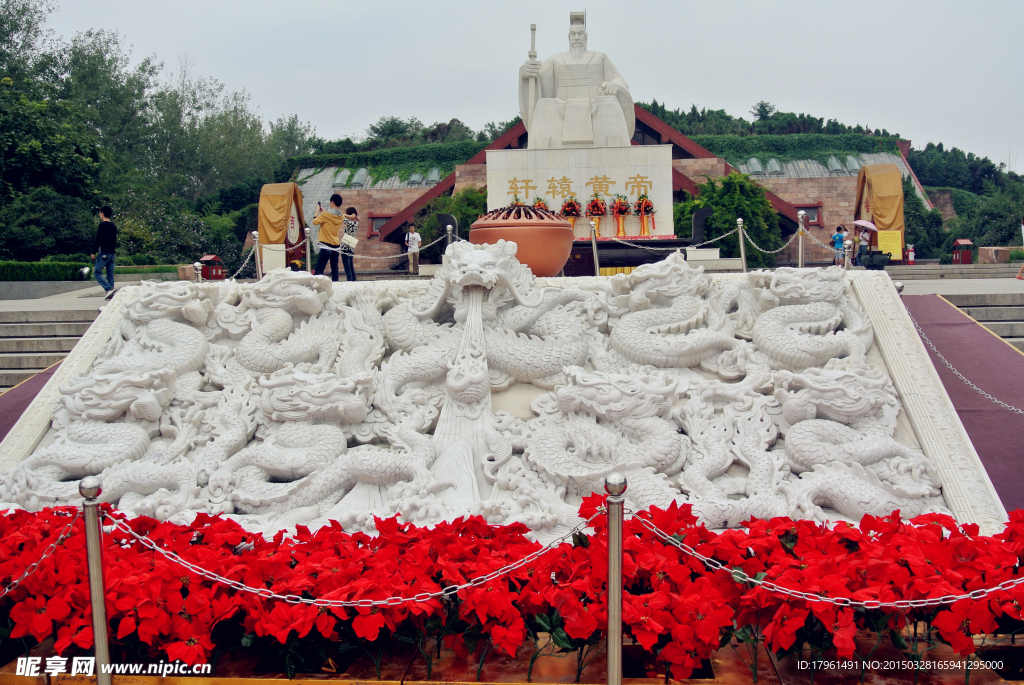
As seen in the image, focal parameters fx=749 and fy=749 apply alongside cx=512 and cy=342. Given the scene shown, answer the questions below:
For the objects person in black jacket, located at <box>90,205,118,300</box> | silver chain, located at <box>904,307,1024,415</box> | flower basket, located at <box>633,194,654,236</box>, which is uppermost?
flower basket, located at <box>633,194,654,236</box>

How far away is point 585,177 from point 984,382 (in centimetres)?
684

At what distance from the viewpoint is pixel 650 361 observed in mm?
4062

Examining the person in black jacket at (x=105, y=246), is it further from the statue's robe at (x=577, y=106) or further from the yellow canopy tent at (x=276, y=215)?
the statue's robe at (x=577, y=106)

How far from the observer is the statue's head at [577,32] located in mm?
11492

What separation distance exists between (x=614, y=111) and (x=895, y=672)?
993cm

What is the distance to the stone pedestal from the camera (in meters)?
10.4

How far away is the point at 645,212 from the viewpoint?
10.2 metres

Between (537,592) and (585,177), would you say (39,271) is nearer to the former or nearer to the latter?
(585,177)

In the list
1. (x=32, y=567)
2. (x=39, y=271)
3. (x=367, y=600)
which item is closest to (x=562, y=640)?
(x=367, y=600)

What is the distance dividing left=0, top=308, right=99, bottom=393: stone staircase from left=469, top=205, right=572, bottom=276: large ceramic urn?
339cm

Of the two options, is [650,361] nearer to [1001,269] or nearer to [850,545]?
[850,545]

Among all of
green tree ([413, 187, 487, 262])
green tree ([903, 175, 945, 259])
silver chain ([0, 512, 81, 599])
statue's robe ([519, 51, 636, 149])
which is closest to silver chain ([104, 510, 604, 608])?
silver chain ([0, 512, 81, 599])

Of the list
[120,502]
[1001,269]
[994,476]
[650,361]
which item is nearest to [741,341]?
[650,361]

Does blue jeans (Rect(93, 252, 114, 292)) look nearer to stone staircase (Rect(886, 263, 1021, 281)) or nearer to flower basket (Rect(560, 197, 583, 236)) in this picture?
flower basket (Rect(560, 197, 583, 236))
